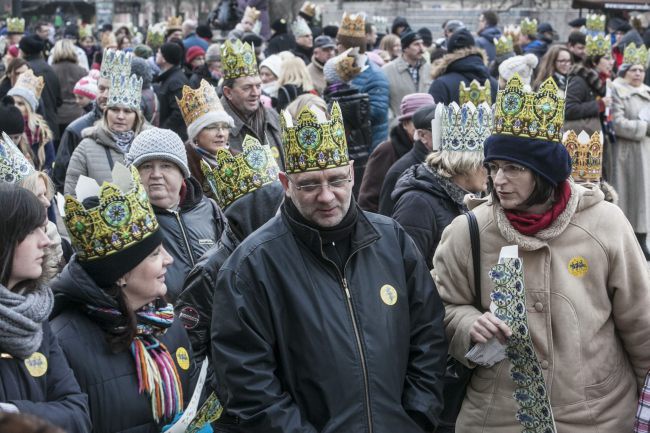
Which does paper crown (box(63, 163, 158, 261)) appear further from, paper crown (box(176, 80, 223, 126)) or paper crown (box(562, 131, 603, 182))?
paper crown (box(176, 80, 223, 126))

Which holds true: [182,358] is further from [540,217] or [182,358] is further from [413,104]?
[413,104]

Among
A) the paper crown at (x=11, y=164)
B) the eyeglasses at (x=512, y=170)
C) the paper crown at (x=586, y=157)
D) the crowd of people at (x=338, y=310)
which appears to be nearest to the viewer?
the crowd of people at (x=338, y=310)

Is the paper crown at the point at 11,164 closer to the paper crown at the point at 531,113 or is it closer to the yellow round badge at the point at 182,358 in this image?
the yellow round badge at the point at 182,358

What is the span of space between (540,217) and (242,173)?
63.3 inches

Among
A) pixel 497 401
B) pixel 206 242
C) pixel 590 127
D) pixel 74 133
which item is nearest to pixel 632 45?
pixel 590 127

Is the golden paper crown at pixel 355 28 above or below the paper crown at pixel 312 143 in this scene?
below

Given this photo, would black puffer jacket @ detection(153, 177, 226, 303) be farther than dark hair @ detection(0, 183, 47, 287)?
Yes

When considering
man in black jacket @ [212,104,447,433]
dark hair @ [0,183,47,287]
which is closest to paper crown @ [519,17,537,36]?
man in black jacket @ [212,104,447,433]

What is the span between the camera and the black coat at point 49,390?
10.9 feet

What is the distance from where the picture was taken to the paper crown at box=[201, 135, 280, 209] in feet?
16.8

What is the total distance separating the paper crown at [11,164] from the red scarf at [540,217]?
8.36 feet

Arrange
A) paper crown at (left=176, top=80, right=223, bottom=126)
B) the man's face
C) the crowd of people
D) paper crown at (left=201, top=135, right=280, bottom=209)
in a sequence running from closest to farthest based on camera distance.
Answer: the crowd of people
the man's face
paper crown at (left=201, top=135, right=280, bottom=209)
paper crown at (left=176, top=80, right=223, bottom=126)

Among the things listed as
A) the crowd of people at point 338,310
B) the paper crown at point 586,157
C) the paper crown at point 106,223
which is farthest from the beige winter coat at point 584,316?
the paper crown at point 586,157

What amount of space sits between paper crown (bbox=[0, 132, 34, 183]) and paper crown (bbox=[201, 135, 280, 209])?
970 mm
